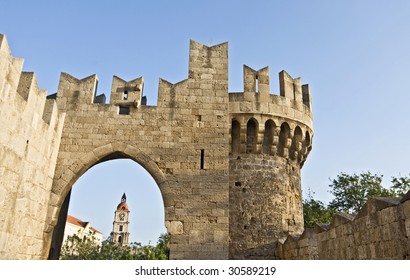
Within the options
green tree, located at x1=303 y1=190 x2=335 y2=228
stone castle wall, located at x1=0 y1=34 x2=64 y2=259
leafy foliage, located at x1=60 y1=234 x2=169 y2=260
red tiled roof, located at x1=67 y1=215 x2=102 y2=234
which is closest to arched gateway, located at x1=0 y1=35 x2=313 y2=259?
stone castle wall, located at x1=0 y1=34 x2=64 y2=259

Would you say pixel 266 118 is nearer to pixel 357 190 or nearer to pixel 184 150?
pixel 184 150

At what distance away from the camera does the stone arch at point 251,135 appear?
9.25 m

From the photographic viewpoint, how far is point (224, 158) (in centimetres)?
803

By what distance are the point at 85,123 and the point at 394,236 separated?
279 inches

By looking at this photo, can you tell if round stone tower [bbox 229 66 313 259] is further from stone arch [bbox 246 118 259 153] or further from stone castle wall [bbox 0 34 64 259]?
stone castle wall [bbox 0 34 64 259]

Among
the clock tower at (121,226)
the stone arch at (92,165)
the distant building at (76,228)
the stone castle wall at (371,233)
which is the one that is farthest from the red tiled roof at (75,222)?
the stone castle wall at (371,233)

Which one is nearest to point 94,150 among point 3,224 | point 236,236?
point 3,224

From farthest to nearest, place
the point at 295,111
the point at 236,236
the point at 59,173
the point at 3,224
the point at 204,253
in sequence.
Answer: the point at 295,111 → the point at 236,236 → the point at 59,173 → the point at 204,253 → the point at 3,224

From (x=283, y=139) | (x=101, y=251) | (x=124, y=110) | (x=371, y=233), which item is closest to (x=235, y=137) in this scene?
(x=283, y=139)

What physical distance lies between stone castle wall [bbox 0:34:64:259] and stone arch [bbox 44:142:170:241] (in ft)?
0.61

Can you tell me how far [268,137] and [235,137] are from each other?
3.18 feet

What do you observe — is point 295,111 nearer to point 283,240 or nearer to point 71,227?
point 283,240

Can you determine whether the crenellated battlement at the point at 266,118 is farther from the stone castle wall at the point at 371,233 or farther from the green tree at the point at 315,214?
the green tree at the point at 315,214

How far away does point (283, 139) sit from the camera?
9.62 metres
